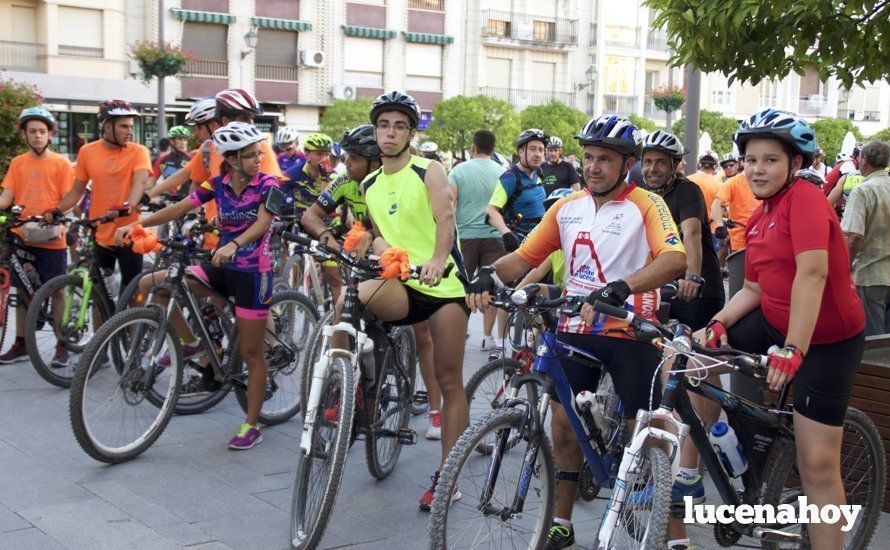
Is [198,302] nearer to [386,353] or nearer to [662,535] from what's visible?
[386,353]

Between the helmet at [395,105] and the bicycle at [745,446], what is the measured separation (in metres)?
1.99

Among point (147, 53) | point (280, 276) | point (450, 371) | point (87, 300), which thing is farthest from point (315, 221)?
point (147, 53)

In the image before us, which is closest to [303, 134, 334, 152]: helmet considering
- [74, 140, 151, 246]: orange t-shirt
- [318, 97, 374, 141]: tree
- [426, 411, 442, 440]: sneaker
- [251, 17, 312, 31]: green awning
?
[74, 140, 151, 246]: orange t-shirt

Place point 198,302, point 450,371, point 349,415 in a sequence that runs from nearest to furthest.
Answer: point 349,415 < point 450,371 < point 198,302

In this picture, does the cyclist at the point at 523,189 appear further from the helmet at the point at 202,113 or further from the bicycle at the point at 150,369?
the bicycle at the point at 150,369

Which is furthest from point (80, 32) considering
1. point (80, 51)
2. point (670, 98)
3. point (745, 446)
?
point (745, 446)

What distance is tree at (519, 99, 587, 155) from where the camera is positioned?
4000 cm

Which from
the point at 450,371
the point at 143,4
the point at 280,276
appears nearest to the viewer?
the point at 450,371

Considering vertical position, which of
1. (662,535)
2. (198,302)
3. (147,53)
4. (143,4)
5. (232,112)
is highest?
(143,4)

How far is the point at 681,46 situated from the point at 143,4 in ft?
111

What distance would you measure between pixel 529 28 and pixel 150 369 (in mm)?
43656

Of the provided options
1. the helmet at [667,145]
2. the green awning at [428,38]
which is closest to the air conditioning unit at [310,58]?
the green awning at [428,38]

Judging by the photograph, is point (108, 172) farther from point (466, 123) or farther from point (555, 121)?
point (555, 121)

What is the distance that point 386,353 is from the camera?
5219mm
